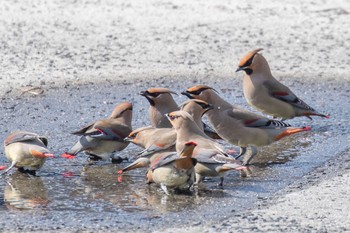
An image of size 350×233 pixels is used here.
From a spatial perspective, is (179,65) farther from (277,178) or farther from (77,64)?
(277,178)

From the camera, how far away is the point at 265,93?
10.7 m

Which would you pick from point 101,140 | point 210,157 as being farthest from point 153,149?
point 101,140

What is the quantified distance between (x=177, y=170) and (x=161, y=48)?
5.22m

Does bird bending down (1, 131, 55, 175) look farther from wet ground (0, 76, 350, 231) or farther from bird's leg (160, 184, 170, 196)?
bird's leg (160, 184, 170, 196)

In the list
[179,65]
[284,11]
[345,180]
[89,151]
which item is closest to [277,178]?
[345,180]

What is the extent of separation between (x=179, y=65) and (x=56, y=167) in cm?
394

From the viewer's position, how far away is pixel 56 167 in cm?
899

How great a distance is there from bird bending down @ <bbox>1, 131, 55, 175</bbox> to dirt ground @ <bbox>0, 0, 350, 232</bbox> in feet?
1.67

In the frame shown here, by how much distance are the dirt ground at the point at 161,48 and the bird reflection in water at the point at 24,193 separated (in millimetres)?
692

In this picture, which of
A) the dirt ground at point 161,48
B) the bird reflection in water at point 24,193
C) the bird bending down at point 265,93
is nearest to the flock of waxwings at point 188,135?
the bird bending down at point 265,93

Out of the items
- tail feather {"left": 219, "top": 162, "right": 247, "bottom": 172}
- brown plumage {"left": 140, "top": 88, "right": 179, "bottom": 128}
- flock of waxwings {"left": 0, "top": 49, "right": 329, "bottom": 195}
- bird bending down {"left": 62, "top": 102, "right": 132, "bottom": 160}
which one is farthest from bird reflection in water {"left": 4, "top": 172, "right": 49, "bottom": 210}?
brown plumage {"left": 140, "top": 88, "right": 179, "bottom": 128}

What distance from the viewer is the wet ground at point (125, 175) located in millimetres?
7422

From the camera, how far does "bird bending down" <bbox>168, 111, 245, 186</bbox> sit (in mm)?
8164

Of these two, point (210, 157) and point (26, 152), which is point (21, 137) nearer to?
point (26, 152)
